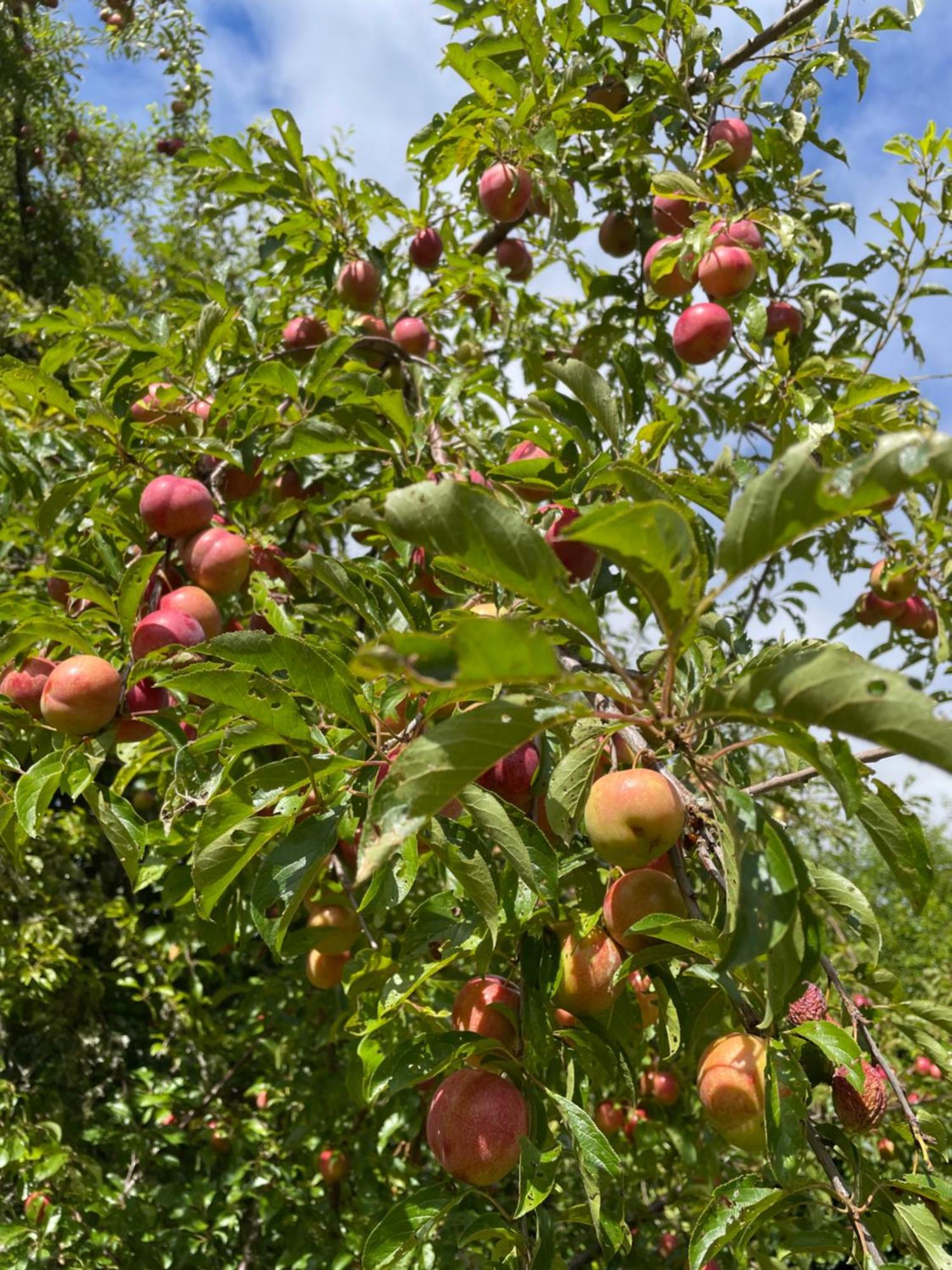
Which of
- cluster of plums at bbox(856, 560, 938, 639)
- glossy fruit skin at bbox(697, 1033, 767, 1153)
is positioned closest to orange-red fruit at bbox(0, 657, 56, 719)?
glossy fruit skin at bbox(697, 1033, 767, 1153)

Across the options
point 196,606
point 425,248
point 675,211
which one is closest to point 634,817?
point 196,606

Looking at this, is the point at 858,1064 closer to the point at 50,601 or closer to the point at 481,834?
the point at 481,834

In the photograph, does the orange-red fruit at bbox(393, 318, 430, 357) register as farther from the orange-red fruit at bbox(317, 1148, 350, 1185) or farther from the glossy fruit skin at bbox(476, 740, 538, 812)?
the orange-red fruit at bbox(317, 1148, 350, 1185)

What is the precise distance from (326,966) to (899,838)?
1.26m

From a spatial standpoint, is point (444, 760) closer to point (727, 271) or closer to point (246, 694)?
point (246, 694)

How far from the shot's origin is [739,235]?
6.38 feet

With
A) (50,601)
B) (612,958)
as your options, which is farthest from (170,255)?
(612,958)

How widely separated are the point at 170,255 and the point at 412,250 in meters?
1.11

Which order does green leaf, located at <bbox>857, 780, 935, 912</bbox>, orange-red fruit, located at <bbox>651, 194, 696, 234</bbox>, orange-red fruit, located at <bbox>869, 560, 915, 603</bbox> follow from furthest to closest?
1. orange-red fruit, located at <bbox>869, 560, 915, 603</bbox>
2. orange-red fruit, located at <bbox>651, 194, 696, 234</bbox>
3. green leaf, located at <bbox>857, 780, 935, 912</bbox>

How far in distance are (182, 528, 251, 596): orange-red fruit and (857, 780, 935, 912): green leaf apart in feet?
3.66

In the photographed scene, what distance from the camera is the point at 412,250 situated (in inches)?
100

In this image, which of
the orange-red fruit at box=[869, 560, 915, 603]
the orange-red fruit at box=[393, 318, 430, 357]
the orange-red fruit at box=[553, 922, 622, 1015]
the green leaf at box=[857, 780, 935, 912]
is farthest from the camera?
the orange-red fruit at box=[393, 318, 430, 357]

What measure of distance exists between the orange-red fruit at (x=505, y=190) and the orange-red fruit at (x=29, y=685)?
154 cm

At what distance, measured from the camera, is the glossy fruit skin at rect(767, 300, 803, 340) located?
2156 millimetres
